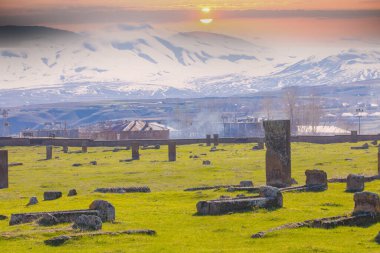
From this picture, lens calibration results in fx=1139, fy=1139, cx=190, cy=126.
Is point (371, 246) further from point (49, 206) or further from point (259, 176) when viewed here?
point (259, 176)

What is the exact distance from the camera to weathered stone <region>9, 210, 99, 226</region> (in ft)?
101

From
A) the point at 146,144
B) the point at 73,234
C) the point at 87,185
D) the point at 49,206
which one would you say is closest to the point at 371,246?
the point at 73,234

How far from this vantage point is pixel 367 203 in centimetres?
3019

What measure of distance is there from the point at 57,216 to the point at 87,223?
1.99 meters

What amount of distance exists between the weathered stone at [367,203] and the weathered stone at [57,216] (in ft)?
23.1

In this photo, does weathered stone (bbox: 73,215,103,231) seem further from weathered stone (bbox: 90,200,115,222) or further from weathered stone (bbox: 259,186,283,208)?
weathered stone (bbox: 259,186,283,208)

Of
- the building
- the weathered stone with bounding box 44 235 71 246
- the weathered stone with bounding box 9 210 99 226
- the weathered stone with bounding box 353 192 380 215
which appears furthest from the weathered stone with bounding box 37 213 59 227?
the building

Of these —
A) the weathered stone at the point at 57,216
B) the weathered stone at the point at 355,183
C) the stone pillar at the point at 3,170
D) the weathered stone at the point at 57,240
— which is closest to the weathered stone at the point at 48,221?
the weathered stone at the point at 57,216

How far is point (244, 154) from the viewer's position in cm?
8869

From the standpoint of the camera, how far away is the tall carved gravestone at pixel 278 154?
47.5 metres

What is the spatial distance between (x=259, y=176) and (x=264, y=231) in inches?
1250

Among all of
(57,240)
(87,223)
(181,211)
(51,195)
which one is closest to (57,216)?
(87,223)

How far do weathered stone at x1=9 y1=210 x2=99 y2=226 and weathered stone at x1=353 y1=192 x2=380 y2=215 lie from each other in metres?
7.05

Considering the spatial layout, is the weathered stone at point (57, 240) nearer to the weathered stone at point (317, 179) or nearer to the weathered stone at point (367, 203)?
the weathered stone at point (367, 203)
